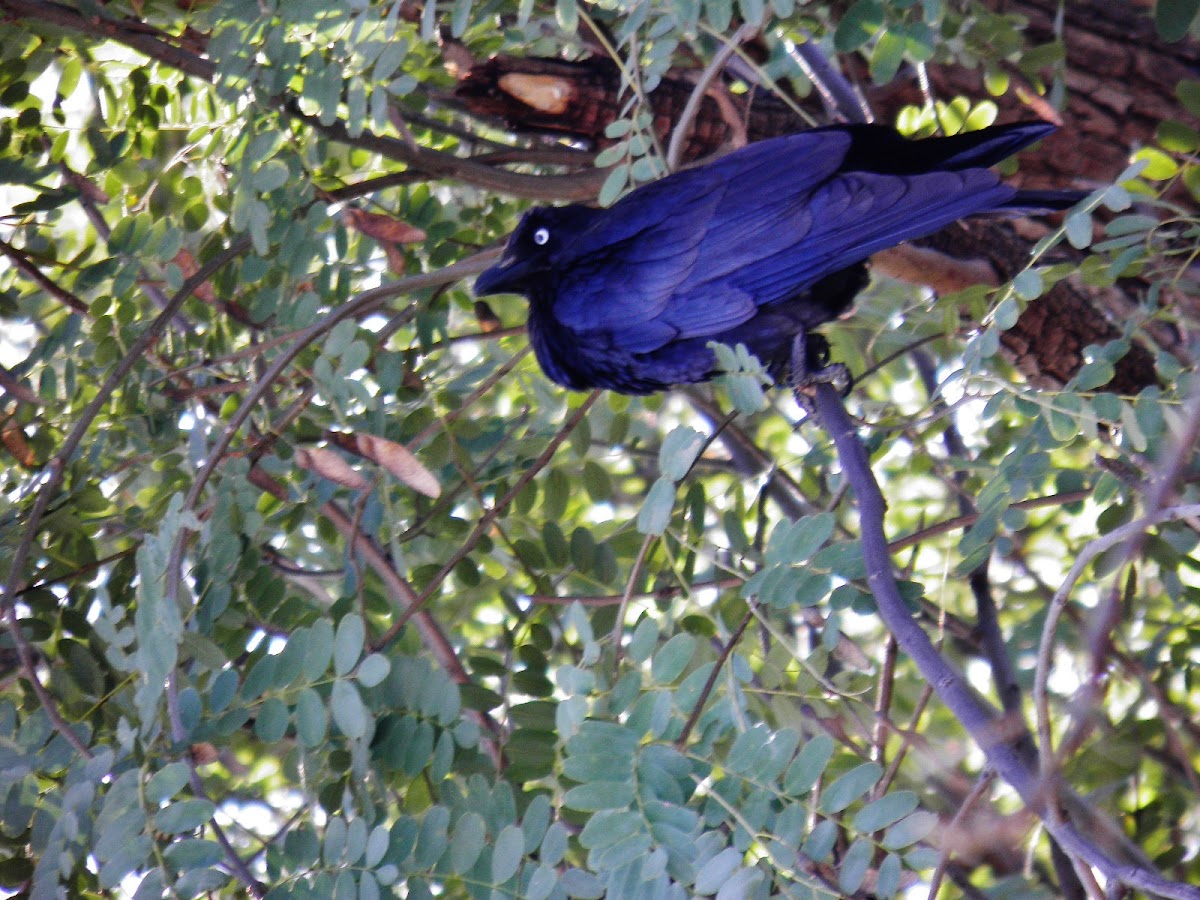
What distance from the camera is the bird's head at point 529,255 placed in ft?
10.1

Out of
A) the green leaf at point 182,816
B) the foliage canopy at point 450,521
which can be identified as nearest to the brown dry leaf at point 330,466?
the foliage canopy at point 450,521

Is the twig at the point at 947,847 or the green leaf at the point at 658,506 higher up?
the green leaf at the point at 658,506

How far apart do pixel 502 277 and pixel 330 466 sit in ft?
2.25

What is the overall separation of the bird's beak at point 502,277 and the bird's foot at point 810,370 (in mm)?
673

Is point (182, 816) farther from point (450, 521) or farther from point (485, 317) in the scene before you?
point (485, 317)

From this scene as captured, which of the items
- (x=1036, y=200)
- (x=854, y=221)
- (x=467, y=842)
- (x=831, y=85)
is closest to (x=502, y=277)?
(x=854, y=221)

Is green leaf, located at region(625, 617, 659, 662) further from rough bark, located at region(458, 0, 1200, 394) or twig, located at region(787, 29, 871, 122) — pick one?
twig, located at region(787, 29, 871, 122)

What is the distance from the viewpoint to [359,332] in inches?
118

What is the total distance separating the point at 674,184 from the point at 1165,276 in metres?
1.25

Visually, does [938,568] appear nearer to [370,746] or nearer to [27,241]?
[370,746]

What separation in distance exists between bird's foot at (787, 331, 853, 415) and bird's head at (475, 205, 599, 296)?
606mm

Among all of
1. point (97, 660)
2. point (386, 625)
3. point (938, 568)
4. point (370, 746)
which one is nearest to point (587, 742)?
point (370, 746)

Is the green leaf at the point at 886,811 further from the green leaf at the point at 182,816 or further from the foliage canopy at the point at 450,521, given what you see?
the green leaf at the point at 182,816

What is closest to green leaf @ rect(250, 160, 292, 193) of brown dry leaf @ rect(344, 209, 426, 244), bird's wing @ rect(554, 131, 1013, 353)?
brown dry leaf @ rect(344, 209, 426, 244)
